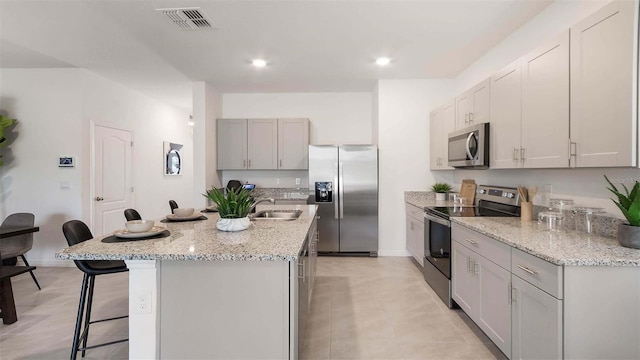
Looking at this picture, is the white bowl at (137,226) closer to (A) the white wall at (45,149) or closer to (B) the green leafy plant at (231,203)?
(B) the green leafy plant at (231,203)

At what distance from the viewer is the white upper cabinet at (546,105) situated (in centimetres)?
181

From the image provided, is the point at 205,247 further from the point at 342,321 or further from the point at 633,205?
the point at 633,205

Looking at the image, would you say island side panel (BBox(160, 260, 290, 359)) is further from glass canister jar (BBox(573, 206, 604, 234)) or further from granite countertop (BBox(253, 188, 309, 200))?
granite countertop (BBox(253, 188, 309, 200))

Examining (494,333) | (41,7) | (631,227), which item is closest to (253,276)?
(494,333)

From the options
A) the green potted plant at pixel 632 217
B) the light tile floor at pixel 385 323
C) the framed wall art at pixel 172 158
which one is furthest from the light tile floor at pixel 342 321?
the framed wall art at pixel 172 158

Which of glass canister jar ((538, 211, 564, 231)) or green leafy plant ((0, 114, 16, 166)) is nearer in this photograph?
glass canister jar ((538, 211, 564, 231))

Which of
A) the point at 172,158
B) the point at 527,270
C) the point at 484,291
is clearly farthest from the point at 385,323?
the point at 172,158

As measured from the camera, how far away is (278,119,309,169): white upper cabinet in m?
4.69

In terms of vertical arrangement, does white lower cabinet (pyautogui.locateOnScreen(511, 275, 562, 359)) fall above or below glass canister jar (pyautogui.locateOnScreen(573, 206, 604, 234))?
below

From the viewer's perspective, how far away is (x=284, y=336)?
1430 millimetres

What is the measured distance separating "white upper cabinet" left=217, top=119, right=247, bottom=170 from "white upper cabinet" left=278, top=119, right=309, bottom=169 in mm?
591

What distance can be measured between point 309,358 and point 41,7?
141 inches

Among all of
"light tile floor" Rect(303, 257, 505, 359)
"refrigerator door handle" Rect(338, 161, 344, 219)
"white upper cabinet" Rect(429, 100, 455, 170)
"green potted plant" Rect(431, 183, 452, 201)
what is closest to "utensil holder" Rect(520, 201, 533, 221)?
"light tile floor" Rect(303, 257, 505, 359)

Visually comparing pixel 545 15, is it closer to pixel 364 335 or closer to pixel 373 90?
pixel 373 90
